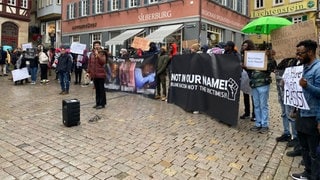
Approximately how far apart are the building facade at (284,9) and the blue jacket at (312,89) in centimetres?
2630

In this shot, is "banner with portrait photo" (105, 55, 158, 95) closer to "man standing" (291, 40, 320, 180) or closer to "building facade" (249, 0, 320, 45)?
"man standing" (291, 40, 320, 180)

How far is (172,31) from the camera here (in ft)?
72.2

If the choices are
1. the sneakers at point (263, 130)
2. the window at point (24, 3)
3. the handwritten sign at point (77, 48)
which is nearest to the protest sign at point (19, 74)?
the handwritten sign at point (77, 48)

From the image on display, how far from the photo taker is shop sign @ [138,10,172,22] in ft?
77.3

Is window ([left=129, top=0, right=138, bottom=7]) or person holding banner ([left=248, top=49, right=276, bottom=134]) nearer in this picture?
person holding banner ([left=248, top=49, right=276, bottom=134])

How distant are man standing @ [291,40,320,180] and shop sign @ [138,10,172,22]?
19.8 m

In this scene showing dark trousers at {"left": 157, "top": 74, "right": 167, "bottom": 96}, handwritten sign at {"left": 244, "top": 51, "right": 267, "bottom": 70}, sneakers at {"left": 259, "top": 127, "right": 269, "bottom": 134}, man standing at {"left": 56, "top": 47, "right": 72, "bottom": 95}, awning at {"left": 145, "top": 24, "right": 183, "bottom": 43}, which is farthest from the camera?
awning at {"left": 145, "top": 24, "right": 183, "bottom": 43}

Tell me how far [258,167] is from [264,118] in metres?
2.25

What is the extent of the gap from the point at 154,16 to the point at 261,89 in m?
18.7

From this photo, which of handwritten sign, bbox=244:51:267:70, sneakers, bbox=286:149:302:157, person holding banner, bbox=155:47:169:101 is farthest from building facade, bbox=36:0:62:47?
sneakers, bbox=286:149:302:157

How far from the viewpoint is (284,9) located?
3256 centimetres

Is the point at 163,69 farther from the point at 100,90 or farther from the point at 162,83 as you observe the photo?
the point at 100,90

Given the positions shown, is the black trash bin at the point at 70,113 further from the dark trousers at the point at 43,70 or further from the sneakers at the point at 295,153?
the dark trousers at the point at 43,70

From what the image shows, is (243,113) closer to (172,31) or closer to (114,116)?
(114,116)
